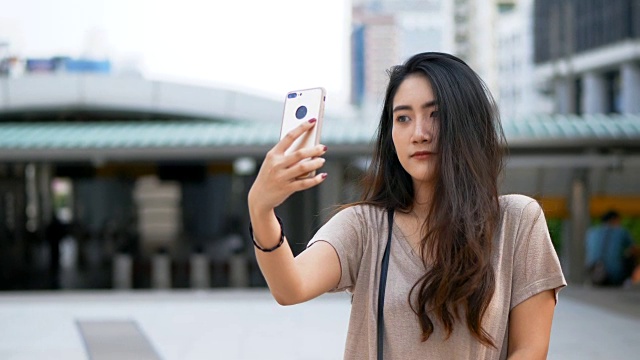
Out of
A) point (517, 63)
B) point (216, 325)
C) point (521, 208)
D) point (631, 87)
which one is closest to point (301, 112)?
point (521, 208)

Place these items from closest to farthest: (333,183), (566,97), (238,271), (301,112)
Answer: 1. (301,112)
2. (333,183)
3. (238,271)
4. (566,97)

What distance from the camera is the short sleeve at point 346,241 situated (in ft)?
7.74

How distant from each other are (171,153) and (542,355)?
16.7m

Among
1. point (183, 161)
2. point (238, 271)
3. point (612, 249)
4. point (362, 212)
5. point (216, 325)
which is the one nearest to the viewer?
point (362, 212)

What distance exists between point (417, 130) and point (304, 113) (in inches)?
14.1

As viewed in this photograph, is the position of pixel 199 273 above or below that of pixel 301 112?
below

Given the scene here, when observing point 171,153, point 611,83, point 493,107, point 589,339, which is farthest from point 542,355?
point 611,83

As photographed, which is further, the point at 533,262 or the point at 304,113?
the point at 533,262

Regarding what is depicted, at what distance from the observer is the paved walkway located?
9461mm

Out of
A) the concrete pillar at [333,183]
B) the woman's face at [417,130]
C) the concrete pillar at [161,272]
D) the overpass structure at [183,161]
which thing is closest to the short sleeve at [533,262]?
the woman's face at [417,130]

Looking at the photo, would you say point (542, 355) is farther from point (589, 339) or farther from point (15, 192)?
point (15, 192)

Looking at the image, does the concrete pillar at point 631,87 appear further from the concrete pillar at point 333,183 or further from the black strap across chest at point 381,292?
the black strap across chest at point 381,292

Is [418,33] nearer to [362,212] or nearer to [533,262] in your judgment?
[362,212]

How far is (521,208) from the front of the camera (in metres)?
2.34
